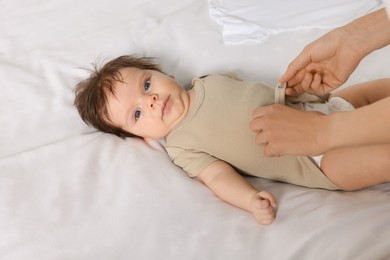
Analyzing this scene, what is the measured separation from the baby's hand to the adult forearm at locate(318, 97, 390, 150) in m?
0.20

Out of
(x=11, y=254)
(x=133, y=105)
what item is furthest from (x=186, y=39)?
(x=11, y=254)

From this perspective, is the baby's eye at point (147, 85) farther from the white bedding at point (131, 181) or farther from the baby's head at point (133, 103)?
the white bedding at point (131, 181)

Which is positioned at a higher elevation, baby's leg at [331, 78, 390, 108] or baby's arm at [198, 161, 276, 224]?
baby's leg at [331, 78, 390, 108]

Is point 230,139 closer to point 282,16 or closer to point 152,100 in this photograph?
point 152,100

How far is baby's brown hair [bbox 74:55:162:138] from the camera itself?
1415mm

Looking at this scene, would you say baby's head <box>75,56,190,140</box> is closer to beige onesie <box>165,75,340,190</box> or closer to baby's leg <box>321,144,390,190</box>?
beige onesie <box>165,75,340,190</box>

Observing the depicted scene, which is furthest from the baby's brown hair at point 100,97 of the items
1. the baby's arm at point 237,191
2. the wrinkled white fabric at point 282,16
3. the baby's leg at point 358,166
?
the baby's leg at point 358,166

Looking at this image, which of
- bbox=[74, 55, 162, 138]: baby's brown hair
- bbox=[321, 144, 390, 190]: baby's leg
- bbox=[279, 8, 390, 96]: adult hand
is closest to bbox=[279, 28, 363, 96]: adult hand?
bbox=[279, 8, 390, 96]: adult hand

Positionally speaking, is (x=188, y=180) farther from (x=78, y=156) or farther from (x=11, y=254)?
(x=11, y=254)

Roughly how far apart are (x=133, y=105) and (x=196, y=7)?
0.57m

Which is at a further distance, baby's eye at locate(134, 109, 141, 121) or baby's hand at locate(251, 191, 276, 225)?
baby's eye at locate(134, 109, 141, 121)

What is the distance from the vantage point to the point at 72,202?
121 centimetres

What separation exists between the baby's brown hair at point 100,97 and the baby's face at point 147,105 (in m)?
0.02

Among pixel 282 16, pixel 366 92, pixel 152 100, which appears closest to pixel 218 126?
pixel 152 100
